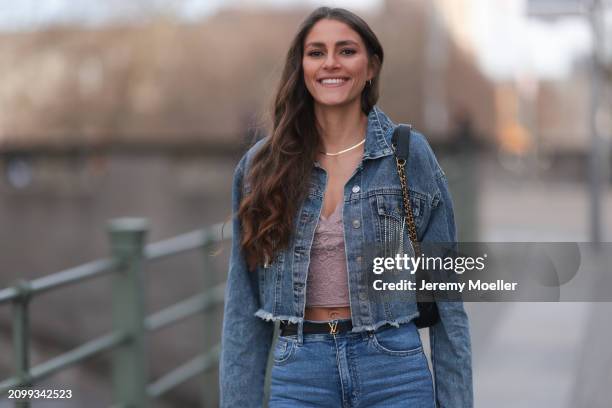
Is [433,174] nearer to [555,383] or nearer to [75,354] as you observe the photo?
[75,354]

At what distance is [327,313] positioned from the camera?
108 inches

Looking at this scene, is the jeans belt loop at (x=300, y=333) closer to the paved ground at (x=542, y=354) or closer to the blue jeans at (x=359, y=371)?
the blue jeans at (x=359, y=371)

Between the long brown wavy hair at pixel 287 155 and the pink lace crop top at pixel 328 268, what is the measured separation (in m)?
0.09

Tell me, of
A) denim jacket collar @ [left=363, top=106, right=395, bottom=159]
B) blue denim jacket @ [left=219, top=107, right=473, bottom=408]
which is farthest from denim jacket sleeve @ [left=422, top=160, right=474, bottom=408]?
denim jacket collar @ [left=363, top=106, right=395, bottom=159]

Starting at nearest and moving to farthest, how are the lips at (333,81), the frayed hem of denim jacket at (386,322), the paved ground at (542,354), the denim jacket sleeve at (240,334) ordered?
the frayed hem of denim jacket at (386,322)
the lips at (333,81)
the denim jacket sleeve at (240,334)
the paved ground at (542,354)

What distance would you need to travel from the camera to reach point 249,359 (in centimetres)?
292

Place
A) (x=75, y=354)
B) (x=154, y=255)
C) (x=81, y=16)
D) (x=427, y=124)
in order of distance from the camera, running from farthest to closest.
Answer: (x=427, y=124), (x=81, y=16), (x=154, y=255), (x=75, y=354)

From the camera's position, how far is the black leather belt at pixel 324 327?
8.91 feet

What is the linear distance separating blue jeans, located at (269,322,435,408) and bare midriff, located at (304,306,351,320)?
0.16 feet

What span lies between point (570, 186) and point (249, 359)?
36043 mm

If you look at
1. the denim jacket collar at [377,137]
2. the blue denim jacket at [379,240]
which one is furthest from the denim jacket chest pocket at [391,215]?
the denim jacket collar at [377,137]

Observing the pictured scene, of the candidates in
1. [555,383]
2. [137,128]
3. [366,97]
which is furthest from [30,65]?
[366,97]

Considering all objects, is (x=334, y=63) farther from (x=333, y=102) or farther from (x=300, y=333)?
(x=300, y=333)

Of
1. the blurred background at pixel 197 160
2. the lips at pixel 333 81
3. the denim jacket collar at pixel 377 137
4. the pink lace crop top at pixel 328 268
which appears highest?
the lips at pixel 333 81
